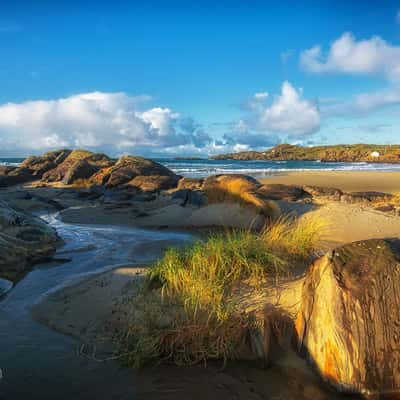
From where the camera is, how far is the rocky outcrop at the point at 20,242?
753cm

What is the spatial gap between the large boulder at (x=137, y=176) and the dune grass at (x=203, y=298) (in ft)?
61.6

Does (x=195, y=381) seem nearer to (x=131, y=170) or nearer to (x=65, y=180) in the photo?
(x=131, y=170)

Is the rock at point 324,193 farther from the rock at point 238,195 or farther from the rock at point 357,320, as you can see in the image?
the rock at point 357,320

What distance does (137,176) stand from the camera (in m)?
27.1

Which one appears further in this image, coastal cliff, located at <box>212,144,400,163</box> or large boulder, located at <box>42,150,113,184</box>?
coastal cliff, located at <box>212,144,400,163</box>

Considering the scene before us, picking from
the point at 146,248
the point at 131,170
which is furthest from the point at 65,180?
the point at 146,248

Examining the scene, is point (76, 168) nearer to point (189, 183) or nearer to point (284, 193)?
point (189, 183)

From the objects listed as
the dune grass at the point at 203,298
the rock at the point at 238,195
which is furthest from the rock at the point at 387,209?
the dune grass at the point at 203,298

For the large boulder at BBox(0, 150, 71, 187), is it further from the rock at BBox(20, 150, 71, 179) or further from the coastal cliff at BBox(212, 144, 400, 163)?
the coastal cliff at BBox(212, 144, 400, 163)

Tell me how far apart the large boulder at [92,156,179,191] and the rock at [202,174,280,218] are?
33.0ft

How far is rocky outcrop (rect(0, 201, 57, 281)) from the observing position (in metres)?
7.53

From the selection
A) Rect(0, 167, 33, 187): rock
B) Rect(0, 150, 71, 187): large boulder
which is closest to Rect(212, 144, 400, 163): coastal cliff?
Rect(0, 150, 71, 187): large boulder

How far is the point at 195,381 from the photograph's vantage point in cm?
367

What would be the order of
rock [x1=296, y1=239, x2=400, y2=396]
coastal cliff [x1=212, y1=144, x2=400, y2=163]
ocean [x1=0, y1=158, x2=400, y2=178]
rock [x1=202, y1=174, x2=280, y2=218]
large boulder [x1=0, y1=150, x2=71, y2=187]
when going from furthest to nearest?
coastal cliff [x1=212, y1=144, x2=400, y2=163] → ocean [x1=0, y1=158, x2=400, y2=178] → large boulder [x1=0, y1=150, x2=71, y2=187] → rock [x1=202, y1=174, x2=280, y2=218] → rock [x1=296, y1=239, x2=400, y2=396]
